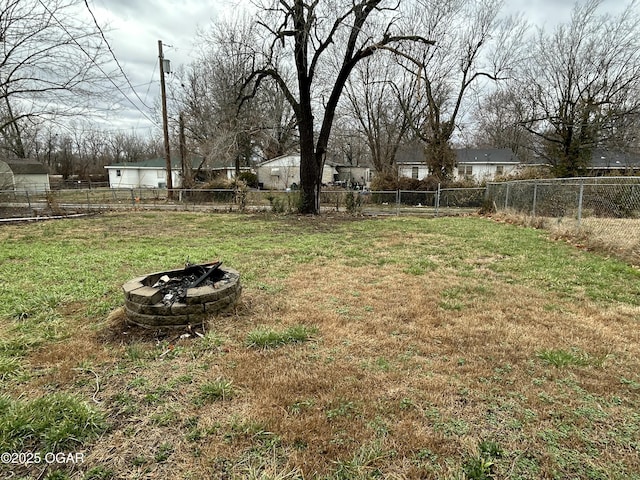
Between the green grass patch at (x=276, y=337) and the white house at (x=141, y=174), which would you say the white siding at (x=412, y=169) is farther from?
the green grass patch at (x=276, y=337)

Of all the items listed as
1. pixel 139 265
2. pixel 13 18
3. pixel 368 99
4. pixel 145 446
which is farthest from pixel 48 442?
pixel 368 99

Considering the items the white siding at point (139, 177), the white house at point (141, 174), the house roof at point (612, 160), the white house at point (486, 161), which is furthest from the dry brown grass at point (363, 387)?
the white siding at point (139, 177)

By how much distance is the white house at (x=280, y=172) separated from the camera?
31.9 metres

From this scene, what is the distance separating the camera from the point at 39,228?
10141mm

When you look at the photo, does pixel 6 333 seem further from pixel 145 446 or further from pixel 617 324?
pixel 617 324

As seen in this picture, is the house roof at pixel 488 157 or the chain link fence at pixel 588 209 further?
the house roof at pixel 488 157

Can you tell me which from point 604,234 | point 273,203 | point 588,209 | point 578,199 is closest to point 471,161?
point 273,203

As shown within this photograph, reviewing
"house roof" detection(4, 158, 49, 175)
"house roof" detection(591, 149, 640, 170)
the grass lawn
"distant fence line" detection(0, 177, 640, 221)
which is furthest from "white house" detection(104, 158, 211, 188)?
"house roof" detection(591, 149, 640, 170)

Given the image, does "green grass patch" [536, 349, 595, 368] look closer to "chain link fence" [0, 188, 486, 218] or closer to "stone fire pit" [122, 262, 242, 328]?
"stone fire pit" [122, 262, 242, 328]

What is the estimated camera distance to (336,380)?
234 cm

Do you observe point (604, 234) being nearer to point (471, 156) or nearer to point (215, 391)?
point (215, 391)

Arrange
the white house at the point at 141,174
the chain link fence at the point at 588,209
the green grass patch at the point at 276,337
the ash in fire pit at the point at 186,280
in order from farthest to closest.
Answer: the white house at the point at 141,174 → the chain link fence at the point at 588,209 → the ash in fire pit at the point at 186,280 → the green grass patch at the point at 276,337

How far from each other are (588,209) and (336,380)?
1022 centimetres

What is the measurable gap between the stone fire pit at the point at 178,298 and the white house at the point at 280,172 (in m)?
28.2
